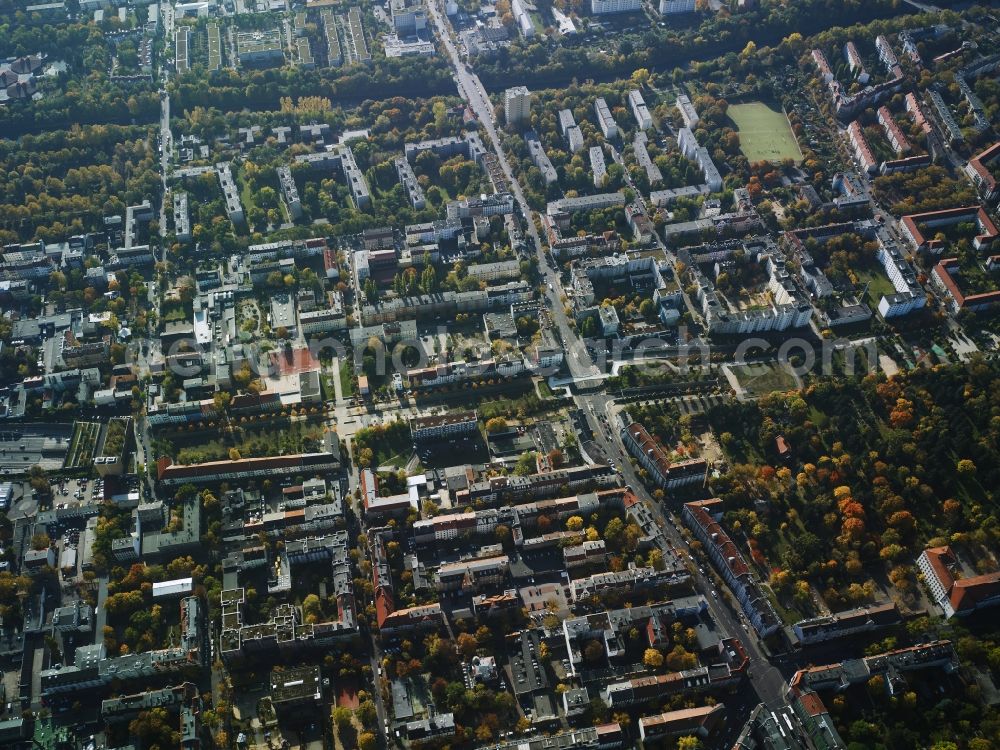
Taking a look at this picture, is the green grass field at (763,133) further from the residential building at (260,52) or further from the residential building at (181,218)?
the residential building at (181,218)

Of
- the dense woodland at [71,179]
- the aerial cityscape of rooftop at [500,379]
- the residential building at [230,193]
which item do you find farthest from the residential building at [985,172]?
the dense woodland at [71,179]

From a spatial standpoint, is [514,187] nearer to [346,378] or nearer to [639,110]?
[639,110]

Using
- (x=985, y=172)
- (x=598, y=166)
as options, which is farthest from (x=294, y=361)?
(x=985, y=172)

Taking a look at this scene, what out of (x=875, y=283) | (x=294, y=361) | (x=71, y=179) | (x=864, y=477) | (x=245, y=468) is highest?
(x=71, y=179)

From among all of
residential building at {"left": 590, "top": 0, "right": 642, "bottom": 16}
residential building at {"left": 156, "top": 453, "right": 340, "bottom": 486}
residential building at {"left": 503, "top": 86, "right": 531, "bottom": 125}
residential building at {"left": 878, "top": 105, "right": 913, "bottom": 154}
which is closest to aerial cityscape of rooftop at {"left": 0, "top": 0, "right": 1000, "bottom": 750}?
residential building at {"left": 156, "top": 453, "right": 340, "bottom": 486}

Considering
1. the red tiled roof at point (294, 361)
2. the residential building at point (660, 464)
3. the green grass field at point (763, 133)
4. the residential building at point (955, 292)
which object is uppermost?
the green grass field at point (763, 133)

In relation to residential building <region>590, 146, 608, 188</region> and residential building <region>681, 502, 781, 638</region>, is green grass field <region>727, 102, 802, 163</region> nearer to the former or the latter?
residential building <region>590, 146, 608, 188</region>
